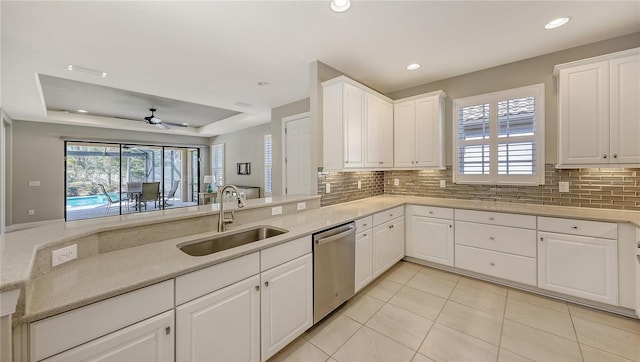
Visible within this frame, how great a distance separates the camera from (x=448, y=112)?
3.55 meters

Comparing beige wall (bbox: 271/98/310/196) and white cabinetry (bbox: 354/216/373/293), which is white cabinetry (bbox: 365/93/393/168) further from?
beige wall (bbox: 271/98/310/196)

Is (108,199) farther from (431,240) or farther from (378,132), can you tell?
(431,240)

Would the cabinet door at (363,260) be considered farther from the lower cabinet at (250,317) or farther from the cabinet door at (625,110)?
the cabinet door at (625,110)

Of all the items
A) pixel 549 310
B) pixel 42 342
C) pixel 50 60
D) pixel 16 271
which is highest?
pixel 50 60

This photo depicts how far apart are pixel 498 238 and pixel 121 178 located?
868cm

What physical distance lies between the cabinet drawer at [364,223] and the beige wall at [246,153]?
4.56 m

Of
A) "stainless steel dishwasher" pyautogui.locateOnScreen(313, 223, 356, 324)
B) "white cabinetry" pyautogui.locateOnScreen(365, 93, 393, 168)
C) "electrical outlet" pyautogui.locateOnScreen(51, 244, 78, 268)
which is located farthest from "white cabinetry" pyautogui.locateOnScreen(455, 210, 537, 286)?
Result: "electrical outlet" pyautogui.locateOnScreen(51, 244, 78, 268)

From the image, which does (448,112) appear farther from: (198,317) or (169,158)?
(169,158)

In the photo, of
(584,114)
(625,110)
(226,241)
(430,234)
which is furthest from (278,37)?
(625,110)

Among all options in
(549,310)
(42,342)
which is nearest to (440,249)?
(549,310)

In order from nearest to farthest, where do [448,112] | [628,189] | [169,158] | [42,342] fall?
1. [42,342]
2. [628,189]
3. [448,112]
4. [169,158]

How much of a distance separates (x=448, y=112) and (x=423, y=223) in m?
1.69

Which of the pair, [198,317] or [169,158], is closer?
[198,317]

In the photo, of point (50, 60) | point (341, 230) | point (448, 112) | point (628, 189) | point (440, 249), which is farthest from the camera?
point (448, 112)
